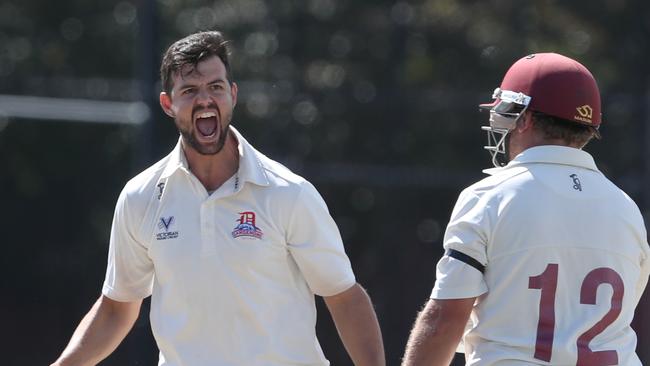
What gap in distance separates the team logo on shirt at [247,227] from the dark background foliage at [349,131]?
5931 millimetres

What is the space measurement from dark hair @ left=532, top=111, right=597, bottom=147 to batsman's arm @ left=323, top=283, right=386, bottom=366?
1.00 meters

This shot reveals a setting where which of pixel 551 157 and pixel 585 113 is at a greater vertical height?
pixel 585 113

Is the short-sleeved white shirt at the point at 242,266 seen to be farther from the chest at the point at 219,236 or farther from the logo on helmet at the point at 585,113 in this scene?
the logo on helmet at the point at 585,113

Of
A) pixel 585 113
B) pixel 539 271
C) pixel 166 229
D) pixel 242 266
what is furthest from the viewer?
pixel 166 229

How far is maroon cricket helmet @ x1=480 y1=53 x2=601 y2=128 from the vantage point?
171 inches

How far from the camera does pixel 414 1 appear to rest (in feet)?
36.1

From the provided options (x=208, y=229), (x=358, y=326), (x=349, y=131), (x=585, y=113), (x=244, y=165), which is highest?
(x=585, y=113)

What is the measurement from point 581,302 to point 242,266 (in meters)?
1.27

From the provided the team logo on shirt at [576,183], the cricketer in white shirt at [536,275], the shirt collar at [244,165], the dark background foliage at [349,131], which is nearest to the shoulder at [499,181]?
the cricketer in white shirt at [536,275]

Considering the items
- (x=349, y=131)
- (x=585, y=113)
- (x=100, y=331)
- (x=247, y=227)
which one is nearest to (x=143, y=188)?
(x=247, y=227)

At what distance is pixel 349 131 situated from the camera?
10945mm

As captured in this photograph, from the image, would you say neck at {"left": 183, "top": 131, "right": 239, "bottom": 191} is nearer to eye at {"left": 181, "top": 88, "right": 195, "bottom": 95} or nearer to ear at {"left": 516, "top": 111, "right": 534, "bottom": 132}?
eye at {"left": 181, "top": 88, "right": 195, "bottom": 95}

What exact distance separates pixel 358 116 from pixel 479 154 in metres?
1.04

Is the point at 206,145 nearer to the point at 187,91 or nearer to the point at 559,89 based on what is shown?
the point at 187,91
